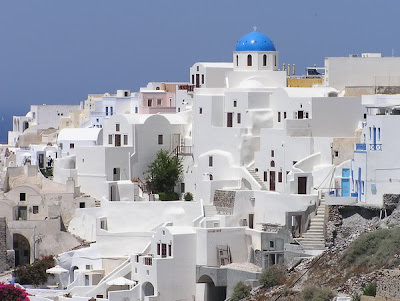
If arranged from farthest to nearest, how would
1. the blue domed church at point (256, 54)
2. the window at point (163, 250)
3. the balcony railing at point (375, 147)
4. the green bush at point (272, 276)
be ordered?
the blue domed church at point (256, 54), the window at point (163, 250), the balcony railing at point (375, 147), the green bush at point (272, 276)

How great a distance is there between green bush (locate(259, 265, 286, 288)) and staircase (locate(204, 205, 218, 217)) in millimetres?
6877

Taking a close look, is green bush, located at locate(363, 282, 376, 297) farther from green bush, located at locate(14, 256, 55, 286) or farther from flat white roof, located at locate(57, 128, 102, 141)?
flat white roof, located at locate(57, 128, 102, 141)

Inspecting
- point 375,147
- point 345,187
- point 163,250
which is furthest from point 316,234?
point 163,250

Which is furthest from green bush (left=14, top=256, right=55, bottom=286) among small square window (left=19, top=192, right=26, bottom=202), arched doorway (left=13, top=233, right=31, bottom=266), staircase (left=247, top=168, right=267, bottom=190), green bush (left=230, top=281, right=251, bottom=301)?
green bush (left=230, top=281, right=251, bottom=301)

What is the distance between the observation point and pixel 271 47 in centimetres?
7038

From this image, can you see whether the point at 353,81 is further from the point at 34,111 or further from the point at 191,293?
the point at 34,111

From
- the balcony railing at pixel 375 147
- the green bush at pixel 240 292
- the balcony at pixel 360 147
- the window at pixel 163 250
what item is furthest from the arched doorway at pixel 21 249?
the balcony railing at pixel 375 147

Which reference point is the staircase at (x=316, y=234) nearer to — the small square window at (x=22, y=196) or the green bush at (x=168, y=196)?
the green bush at (x=168, y=196)

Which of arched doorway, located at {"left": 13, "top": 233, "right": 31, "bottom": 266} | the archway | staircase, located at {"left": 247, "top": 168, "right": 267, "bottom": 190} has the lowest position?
the archway

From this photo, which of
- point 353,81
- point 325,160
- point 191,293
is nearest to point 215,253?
point 191,293

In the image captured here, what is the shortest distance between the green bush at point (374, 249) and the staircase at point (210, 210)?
10796mm

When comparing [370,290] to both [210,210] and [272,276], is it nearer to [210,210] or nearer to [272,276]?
[272,276]

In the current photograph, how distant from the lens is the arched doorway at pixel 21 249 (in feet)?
231

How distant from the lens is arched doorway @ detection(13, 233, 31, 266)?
7038 cm
